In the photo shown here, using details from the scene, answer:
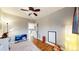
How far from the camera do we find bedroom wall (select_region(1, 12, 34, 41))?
57.9 inches

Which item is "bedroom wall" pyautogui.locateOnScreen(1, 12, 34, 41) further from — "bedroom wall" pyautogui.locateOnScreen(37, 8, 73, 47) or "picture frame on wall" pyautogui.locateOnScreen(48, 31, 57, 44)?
"picture frame on wall" pyautogui.locateOnScreen(48, 31, 57, 44)

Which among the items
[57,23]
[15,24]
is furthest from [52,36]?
[15,24]

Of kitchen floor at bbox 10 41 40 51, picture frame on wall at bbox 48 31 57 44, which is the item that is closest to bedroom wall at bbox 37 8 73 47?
picture frame on wall at bbox 48 31 57 44

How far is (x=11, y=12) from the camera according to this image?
1.48m

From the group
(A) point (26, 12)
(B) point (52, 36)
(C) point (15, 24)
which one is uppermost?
(A) point (26, 12)

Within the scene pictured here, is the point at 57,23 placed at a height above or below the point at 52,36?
above

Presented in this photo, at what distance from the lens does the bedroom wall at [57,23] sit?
143 cm

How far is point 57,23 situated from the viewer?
1.46 metres

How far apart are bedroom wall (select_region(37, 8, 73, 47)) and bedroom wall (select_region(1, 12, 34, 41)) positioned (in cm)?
19

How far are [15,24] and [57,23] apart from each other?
543 millimetres

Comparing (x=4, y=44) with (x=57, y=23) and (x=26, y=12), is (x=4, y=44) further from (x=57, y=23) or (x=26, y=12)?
(x=57, y=23)
